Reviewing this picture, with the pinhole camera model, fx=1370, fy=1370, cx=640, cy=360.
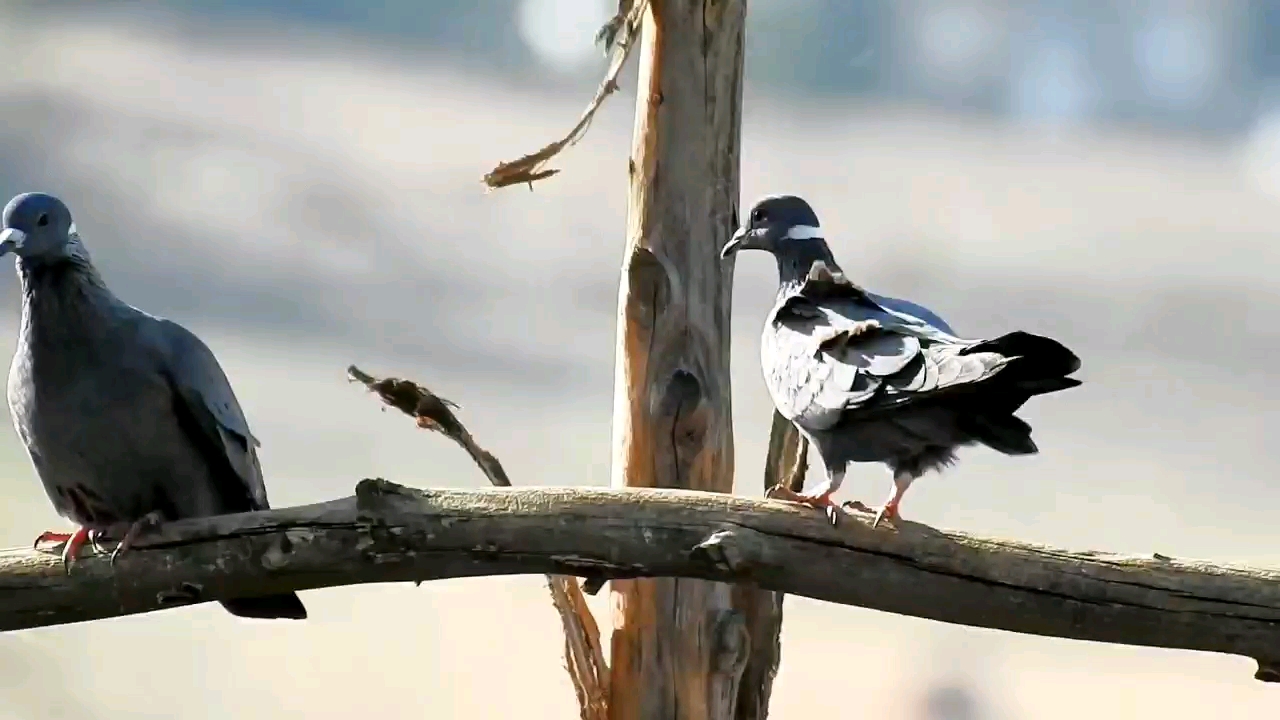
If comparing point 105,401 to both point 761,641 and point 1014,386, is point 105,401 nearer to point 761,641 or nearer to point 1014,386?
point 761,641

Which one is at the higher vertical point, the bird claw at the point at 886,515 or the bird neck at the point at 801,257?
the bird neck at the point at 801,257

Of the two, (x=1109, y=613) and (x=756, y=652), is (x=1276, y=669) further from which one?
(x=756, y=652)

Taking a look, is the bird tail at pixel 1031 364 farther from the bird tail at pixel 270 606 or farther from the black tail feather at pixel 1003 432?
the bird tail at pixel 270 606

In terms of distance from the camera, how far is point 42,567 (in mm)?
2348

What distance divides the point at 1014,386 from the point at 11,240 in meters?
1.76

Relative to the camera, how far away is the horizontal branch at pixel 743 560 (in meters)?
2.16

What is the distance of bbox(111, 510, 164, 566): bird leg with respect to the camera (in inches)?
92.5

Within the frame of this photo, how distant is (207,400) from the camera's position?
2547mm

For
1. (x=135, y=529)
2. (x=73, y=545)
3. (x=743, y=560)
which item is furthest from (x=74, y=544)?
(x=743, y=560)

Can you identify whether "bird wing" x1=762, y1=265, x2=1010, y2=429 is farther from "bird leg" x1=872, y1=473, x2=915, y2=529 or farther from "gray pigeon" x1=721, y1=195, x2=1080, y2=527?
"bird leg" x1=872, y1=473, x2=915, y2=529

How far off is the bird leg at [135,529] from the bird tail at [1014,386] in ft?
4.62

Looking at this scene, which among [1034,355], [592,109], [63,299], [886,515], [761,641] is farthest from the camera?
[592,109]

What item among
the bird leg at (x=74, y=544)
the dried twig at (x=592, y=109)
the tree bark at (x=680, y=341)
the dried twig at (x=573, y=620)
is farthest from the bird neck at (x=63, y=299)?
the tree bark at (x=680, y=341)

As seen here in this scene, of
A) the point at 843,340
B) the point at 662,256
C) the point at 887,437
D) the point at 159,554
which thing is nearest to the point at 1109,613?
the point at 887,437
